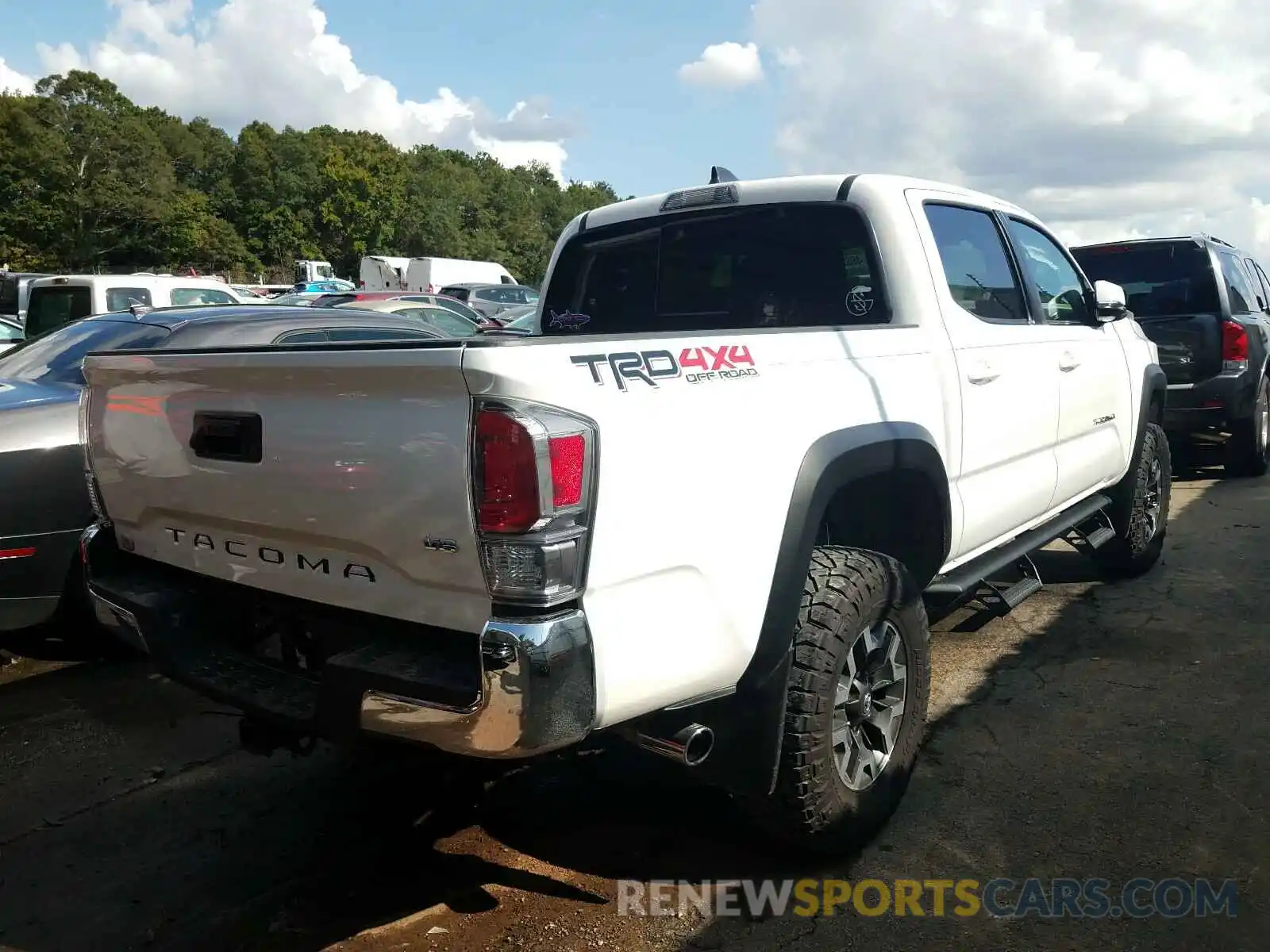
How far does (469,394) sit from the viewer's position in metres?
2.01

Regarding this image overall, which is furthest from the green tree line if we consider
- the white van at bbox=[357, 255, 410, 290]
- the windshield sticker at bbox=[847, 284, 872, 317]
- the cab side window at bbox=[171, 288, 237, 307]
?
the windshield sticker at bbox=[847, 284, 872, 317]

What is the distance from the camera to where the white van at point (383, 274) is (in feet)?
126

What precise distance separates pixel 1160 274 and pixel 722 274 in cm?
608

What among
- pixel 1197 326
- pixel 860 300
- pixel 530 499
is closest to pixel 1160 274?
pixel 1197 326

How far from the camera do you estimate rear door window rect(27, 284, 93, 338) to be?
35.5ft

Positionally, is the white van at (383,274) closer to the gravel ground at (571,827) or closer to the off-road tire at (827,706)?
the gravel ground at (571,827)

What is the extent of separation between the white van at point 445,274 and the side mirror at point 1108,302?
29.8m

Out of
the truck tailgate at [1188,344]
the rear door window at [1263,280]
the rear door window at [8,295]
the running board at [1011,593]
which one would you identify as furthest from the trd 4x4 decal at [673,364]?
the rear door window at [8,295]

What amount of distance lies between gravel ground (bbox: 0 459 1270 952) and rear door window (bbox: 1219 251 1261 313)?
187 inches

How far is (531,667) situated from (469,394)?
56 centimetres

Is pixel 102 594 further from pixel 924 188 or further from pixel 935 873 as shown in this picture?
pixel 924 188

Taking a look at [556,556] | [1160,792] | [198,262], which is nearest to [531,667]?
[556,556]

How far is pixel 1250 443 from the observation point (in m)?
8.52

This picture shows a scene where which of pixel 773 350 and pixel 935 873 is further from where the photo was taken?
pixel 935 873
